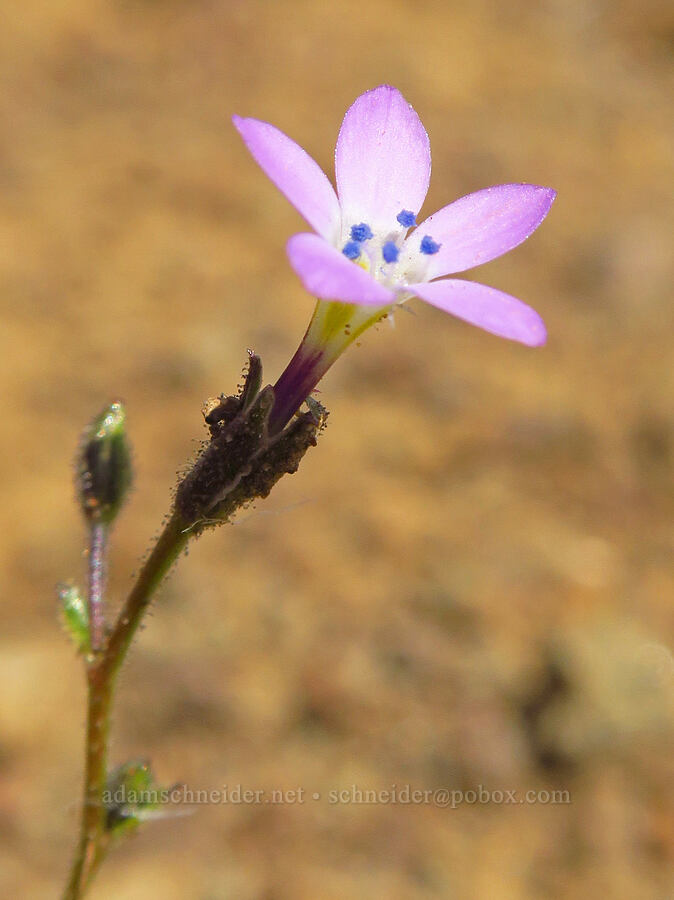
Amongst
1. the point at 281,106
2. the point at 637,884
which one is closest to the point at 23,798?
the point at 637,884

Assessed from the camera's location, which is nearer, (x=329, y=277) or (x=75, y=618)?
(x=329, y=277)

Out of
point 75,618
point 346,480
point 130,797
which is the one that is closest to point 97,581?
point 75,618

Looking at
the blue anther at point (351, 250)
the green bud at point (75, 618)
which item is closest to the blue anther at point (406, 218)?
the blue anther at point (351, 250)

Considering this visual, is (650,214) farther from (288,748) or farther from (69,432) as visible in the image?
(288,748)

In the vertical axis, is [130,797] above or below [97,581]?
below

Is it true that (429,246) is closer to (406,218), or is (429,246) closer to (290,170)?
(406,218)

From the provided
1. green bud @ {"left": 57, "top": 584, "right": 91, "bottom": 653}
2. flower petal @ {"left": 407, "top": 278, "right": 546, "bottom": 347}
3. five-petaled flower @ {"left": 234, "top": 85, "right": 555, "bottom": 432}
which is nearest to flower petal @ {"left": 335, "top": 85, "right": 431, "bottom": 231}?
five-petaled flower @ {"left": 234, "top": 85, "right": 555, "bottom": 432}
